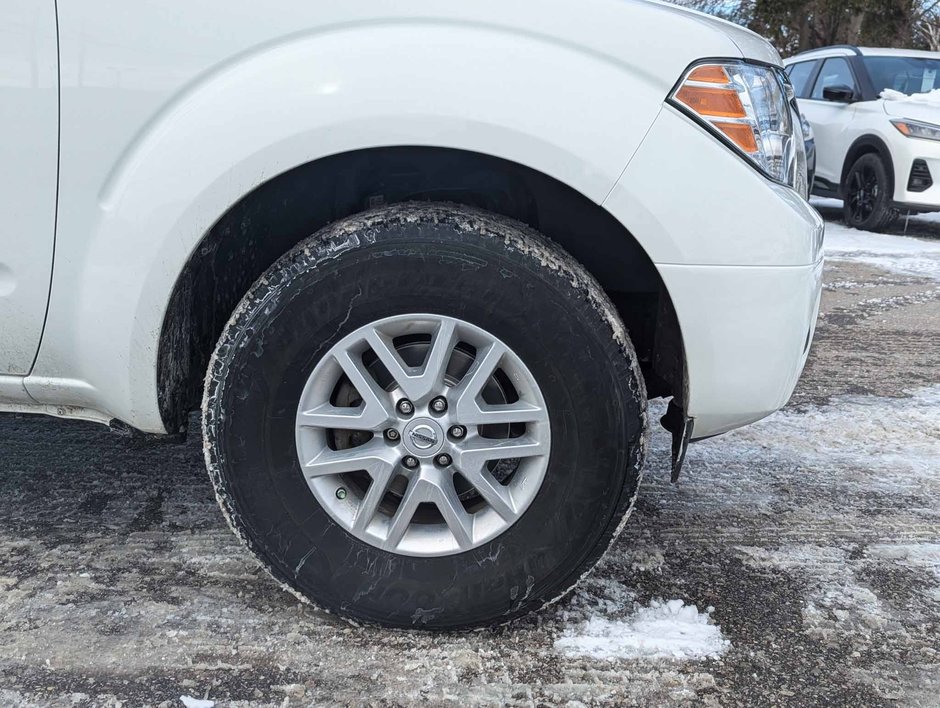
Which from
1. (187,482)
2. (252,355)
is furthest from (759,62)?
(187,482)

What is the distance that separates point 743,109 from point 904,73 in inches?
302

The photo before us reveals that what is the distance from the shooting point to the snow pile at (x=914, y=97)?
24.1 feet

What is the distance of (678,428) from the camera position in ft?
6.15

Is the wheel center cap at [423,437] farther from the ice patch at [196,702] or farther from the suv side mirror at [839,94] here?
the suv side mirror at [839,94]

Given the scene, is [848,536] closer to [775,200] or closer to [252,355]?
[775,200]

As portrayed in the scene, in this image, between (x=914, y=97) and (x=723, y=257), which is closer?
(x=723, y=257)

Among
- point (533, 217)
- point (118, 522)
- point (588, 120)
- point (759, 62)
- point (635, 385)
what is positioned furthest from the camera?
point (118, 522)

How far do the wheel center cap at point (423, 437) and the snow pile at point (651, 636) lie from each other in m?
0.54

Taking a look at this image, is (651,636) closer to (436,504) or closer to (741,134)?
(436,504)

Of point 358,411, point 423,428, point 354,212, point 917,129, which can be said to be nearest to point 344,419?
point 358,411

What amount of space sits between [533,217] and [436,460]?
2.06ft

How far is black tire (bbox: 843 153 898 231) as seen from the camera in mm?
7359

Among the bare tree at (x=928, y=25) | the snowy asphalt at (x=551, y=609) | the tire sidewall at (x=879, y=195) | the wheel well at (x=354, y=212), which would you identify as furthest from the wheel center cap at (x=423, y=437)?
the bare tree at (x=928, y=25)

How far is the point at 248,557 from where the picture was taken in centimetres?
208
